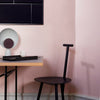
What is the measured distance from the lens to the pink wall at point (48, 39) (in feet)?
9.39

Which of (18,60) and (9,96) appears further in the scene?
(9,96)

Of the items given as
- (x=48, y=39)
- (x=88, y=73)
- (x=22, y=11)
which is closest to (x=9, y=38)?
(x=22, y=11)

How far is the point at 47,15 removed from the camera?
9.39ft

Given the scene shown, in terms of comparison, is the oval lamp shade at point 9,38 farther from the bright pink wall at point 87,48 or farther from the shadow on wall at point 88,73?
the shadow on wall at point 88,73

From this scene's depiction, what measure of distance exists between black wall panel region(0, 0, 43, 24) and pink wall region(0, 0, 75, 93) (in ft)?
0.24

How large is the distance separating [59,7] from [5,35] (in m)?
0.89

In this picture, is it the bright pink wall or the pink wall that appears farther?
the pink wall

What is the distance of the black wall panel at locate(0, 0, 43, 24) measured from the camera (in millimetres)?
2836

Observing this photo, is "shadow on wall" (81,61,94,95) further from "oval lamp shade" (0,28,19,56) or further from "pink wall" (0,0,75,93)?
"oval lamp shade" (0,28,19,56)

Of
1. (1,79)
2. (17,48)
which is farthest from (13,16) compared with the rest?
(1,79)

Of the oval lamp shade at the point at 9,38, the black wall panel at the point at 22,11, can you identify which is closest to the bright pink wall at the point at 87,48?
the black wall panel at the point at 22,11

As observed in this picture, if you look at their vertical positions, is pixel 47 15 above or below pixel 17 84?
above

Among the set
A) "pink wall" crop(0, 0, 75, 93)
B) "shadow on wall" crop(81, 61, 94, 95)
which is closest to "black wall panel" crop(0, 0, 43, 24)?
"pink wall" crop(0, 0, 75, 93)

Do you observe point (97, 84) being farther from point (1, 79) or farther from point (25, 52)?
point (1, 79)
